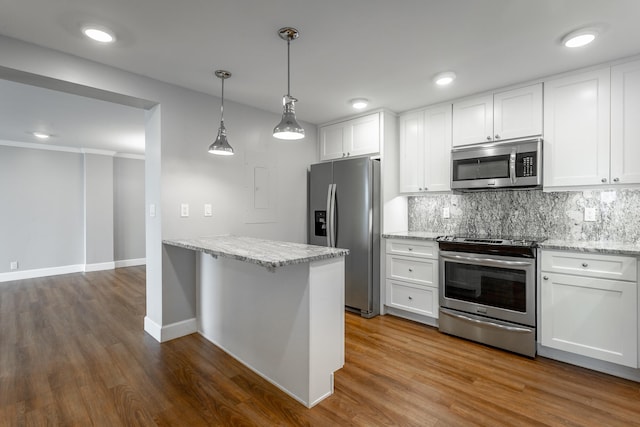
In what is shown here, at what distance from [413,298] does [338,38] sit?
2.58 metres

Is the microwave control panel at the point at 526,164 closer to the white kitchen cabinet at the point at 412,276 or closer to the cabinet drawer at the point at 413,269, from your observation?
the white kitchen cabinet at the point at 412,276

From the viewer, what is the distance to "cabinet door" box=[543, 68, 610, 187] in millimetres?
2531

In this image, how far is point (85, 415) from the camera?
6.08ft

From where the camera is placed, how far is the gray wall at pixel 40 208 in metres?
5.28

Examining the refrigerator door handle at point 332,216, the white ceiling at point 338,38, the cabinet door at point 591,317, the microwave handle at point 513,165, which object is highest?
the white ceiling at point 338,38

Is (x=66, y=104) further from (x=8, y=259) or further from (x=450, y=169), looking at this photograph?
(x=450, y=169)

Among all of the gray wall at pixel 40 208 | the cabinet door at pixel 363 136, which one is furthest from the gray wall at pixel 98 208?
the cabinet door at pixel 363 136

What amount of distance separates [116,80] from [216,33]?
3.68 ft

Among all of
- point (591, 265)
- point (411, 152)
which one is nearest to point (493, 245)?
point (591, 265)

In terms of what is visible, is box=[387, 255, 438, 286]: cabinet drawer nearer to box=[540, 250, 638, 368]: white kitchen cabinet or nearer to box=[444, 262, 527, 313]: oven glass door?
box=[444, 262, 527, 313]: oven glass door

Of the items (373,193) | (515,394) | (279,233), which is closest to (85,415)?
(279,233)

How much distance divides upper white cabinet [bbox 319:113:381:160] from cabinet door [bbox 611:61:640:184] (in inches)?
79.4

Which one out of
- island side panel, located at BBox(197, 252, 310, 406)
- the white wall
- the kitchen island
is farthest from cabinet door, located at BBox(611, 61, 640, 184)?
the white wall

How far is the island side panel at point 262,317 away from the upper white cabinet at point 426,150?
7.13 feet
